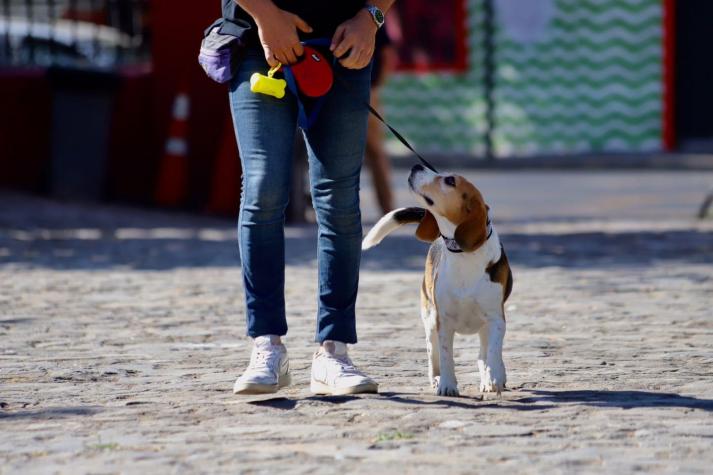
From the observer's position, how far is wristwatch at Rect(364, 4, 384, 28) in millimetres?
4899

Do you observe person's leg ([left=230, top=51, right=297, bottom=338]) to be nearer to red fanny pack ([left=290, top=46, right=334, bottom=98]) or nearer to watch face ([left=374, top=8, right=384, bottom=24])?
red fanny pack ([left=290, top=46, right=334, bottom=98])

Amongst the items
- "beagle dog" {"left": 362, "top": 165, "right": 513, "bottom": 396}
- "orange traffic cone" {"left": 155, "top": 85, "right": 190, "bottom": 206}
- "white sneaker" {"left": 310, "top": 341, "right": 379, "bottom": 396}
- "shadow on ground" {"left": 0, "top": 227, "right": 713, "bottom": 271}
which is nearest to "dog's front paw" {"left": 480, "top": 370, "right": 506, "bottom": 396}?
"beagle dog" {"left": 362, "top": 165, "right": 513, "bottom": 396}

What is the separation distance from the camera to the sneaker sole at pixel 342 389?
4.83 meters

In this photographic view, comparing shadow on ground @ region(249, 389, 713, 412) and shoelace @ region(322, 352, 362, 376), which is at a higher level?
shoelace @ region(322, 352, 362, 376)

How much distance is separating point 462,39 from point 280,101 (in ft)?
48.3

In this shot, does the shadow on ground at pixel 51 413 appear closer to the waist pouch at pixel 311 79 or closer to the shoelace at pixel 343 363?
the shoelace at pixel 343 363

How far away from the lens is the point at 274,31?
4.71 meters

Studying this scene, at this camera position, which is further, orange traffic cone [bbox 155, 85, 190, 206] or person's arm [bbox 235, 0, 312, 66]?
orange traffic cone [bbox 155, 85, 190, 206]

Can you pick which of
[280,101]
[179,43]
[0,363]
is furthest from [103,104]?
[280,101]

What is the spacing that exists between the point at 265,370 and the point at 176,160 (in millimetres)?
7872

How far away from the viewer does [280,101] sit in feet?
15.8

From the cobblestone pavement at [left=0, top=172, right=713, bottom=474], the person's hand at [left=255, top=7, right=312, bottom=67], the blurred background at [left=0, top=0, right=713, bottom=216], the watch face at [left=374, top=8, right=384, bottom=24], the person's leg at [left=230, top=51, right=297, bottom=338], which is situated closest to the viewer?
the cobblestone pavement at [left=0, top=172, right=713, bottom=474]

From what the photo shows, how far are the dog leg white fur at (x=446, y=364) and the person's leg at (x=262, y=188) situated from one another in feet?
1.74

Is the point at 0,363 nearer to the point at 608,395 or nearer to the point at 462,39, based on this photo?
the point at 608,395
